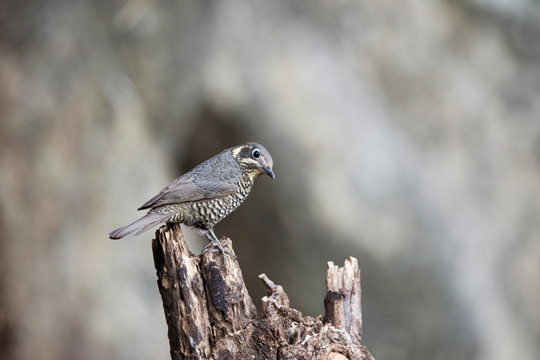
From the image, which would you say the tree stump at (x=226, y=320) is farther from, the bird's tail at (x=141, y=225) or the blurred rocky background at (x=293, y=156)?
the blurred rocky background at (x=293, y=156)

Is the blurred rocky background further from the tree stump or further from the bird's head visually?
the tree stump

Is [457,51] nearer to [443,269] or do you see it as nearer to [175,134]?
[443,269]

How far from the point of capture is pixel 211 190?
299cm

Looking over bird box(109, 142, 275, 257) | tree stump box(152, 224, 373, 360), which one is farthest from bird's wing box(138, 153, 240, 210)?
tree stump box(152, 224, 373, 360)

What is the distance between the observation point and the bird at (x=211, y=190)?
9.51 feet

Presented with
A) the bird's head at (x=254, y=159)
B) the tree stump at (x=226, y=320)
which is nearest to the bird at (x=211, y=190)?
the bird's head at (x=254, y=159)

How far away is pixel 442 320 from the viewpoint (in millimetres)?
5238

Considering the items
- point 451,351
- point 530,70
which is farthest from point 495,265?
point 530,70

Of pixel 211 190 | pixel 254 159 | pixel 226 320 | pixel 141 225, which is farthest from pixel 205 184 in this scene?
pixel 226 320

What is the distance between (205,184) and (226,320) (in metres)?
0.71

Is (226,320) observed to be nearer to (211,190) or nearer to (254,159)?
(211,190)

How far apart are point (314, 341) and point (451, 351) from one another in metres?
3.06

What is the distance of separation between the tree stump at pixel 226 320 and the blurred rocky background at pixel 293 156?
8.09 feet

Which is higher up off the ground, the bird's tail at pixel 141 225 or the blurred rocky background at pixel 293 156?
the blurred rocky background at pixel 293 156
